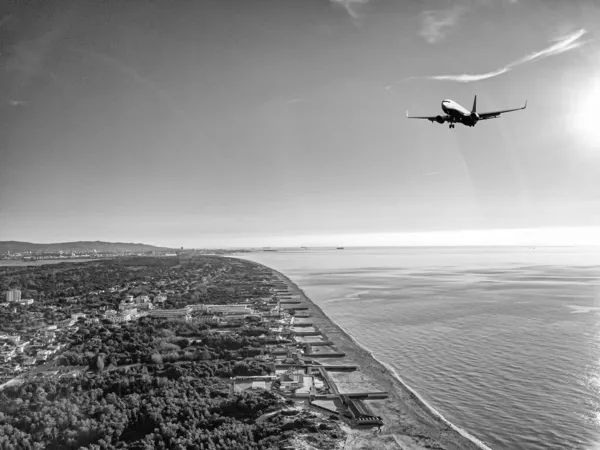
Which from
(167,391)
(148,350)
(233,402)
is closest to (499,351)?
(233,402)

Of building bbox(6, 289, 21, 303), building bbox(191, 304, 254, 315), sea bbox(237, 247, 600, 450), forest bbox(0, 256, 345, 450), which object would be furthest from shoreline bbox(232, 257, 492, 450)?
building bbox(6, 289, 21, 303)

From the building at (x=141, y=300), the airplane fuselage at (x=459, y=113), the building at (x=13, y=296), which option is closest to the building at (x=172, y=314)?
the building at (x=141, y=300)

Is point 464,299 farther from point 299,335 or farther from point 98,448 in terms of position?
point 98,448

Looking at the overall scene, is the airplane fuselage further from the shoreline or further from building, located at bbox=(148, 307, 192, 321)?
building, located at bbox=(148, 307, 192, 321)

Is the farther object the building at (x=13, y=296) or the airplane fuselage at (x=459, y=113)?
the building at (x=13, y=296)

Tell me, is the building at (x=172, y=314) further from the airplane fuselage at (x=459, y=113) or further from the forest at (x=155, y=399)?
the airplane fuselage at (x=459, y=113)

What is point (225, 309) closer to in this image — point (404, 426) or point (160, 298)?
point (160, 298)
